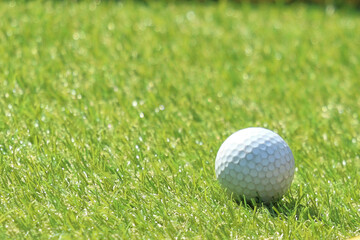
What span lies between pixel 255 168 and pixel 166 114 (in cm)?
174

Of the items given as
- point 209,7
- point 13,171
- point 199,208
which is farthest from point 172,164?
point 209,7

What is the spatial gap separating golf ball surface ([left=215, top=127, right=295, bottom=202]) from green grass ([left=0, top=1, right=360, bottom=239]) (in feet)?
0.36

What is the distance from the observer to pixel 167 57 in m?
6.72

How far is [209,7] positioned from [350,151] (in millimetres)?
4607

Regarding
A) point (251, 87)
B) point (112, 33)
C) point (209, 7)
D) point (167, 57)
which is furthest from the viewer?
point (209, 7)

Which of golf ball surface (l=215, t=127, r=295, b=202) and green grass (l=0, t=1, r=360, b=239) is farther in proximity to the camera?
golf ball surface (l=215, t=127, r=295, b=202)

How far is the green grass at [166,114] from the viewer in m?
3.52

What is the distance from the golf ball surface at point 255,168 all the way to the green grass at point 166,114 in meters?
0.11

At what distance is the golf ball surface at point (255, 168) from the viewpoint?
144 inches

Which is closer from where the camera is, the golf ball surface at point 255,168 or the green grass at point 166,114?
the green grass at point 166,114

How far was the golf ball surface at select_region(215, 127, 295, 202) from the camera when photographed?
366 centimetres

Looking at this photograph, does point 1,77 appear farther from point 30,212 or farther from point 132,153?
point 30,212

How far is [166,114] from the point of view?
17.2 ft

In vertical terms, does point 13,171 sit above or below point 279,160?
above
